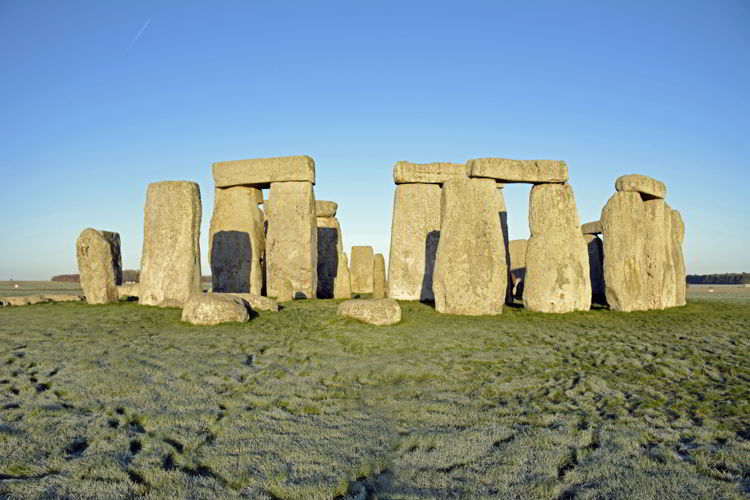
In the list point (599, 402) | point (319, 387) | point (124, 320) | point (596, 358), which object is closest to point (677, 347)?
point (596, 358)

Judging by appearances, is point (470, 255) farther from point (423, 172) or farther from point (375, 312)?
point (423, 172)

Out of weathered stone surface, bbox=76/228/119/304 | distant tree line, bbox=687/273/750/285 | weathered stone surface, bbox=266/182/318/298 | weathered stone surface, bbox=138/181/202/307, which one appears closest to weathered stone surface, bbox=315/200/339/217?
weathered stone surface, bbox=266/182/318/298

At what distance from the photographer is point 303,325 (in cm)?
793

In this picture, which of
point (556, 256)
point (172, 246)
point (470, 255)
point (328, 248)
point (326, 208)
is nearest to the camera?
point (470, 255)

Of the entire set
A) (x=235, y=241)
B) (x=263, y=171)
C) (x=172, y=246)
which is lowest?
(x=172, y=246)

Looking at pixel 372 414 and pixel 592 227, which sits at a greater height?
pixel 592 227

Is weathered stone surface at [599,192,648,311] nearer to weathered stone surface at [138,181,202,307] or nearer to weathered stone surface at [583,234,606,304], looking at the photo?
weathered stone surface at [583,234,606,304]

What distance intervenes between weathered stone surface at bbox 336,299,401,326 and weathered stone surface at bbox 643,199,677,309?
580cm

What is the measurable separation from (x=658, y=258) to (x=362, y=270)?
8937mm

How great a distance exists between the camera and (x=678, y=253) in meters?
13.0

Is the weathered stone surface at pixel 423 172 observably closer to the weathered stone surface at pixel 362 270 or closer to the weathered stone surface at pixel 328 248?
the weathered stone surface at pixel 328 248

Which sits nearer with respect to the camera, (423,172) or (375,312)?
(375,312)

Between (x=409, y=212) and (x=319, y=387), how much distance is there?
8.75 metres

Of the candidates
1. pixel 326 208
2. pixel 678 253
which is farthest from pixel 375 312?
pixel 326 208
